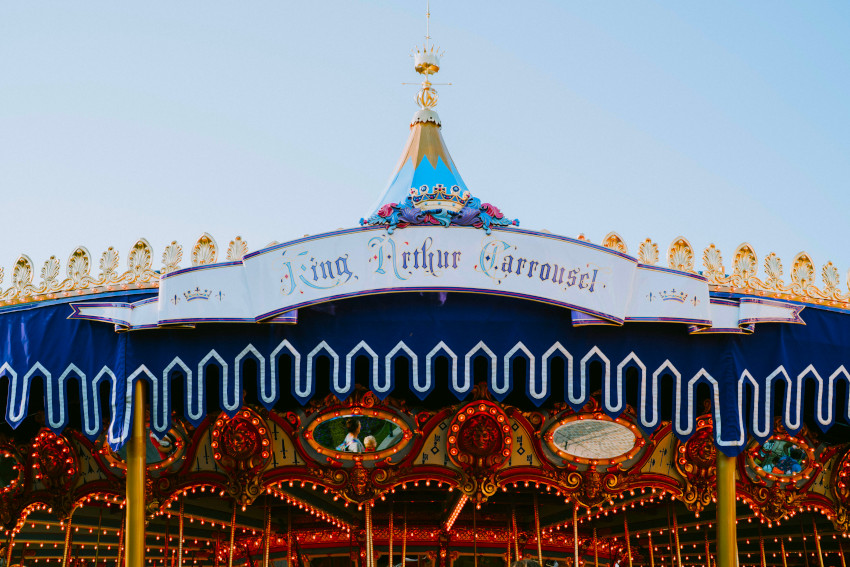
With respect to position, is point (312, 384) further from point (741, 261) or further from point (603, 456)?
point (741, 261)

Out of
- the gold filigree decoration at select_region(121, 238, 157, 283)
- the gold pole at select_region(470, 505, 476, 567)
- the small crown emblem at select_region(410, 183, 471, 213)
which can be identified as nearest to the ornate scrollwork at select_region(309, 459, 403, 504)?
the gold pole at select_region(470, 505, 476, 567)

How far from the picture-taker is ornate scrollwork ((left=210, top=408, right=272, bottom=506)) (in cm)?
1301

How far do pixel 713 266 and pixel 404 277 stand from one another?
4154 millimetres

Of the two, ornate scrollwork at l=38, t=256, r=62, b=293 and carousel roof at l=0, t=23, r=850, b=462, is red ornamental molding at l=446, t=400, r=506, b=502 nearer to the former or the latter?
carousel roof at l=0, t=23, r=850, b=462

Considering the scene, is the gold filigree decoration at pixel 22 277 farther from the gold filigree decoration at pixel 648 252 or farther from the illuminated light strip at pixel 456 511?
the gold filigree decoration at pixel 648 252

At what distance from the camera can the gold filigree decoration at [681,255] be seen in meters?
12.2

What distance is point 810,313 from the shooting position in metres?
→ 12.4

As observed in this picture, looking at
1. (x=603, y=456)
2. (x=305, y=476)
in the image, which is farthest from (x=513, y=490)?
(x=305, y=476)

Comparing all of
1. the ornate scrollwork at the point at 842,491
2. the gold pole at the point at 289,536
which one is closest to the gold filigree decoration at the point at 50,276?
the gold pole at the point at 289,536

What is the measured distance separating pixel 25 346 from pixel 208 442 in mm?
2705

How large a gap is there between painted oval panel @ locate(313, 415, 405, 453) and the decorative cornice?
8.98 feet

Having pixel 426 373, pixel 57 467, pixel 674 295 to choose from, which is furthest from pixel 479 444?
pixel 57 467

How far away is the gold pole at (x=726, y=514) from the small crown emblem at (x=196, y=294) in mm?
6376

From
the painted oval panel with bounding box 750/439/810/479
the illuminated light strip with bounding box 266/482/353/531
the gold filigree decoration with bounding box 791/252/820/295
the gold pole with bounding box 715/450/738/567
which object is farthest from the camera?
the illuminated light strip with bounding box 266/482/353/531
